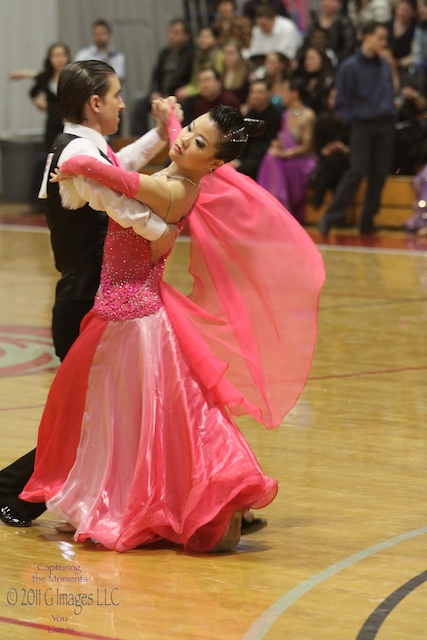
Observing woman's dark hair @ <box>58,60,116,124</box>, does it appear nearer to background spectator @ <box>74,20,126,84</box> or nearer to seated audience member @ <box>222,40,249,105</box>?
seated audience member @ <box>222,40,249,105</box>

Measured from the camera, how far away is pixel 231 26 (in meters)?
14.6

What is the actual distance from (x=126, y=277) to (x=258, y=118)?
9158 millimetres

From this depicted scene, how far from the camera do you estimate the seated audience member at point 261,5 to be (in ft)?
48.9

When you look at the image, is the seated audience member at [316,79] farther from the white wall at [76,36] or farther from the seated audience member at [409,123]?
the white wall at [76,36]

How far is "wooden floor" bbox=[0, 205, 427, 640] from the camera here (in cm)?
321

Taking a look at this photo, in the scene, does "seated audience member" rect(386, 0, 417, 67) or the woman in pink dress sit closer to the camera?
the woman in pink dress

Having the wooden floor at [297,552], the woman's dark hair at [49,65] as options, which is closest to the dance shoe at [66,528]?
the wooden floor at [297,552]

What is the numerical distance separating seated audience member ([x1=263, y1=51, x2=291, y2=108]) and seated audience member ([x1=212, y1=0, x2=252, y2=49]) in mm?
1290

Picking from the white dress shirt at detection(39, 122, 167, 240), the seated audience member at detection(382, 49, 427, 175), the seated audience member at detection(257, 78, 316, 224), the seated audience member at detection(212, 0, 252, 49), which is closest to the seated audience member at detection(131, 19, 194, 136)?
the seated audience member at detection(212, 0, 252, 49)

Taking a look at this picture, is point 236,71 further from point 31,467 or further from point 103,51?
point 31,467

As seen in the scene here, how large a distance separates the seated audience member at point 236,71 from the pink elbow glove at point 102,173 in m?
10.1

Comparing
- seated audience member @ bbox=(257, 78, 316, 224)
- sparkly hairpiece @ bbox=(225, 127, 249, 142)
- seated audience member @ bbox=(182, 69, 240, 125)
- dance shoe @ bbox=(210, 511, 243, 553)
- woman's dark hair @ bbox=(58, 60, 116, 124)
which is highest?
woman's dark hair @ bbox=(58, 60, 116, 124)

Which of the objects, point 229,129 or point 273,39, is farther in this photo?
point 273,39

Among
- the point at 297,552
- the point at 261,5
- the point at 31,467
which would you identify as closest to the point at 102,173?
the point at 31,467
